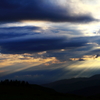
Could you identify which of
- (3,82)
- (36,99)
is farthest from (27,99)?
(3,82)

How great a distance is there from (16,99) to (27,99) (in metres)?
3.09

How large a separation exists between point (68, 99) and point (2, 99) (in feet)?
67.2

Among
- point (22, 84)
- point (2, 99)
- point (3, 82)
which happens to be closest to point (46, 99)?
point (2, 99)

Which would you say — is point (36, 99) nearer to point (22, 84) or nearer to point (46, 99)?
point (46, 99)

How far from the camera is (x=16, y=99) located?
52.1m

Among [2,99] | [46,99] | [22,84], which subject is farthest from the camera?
[22,84]

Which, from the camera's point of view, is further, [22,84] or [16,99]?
[22,84]

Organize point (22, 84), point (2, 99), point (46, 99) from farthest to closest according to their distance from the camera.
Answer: point (22, 84), point (46, 99), point (2, 99)

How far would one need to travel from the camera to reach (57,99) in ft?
187

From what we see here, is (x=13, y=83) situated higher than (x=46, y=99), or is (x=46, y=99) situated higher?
(x=13, y=83)

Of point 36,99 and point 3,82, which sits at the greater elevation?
point 3,82

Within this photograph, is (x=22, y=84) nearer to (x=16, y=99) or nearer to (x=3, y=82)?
(x=3, y=82)

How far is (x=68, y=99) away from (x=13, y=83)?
34281 mm

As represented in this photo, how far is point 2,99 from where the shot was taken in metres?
50.7
